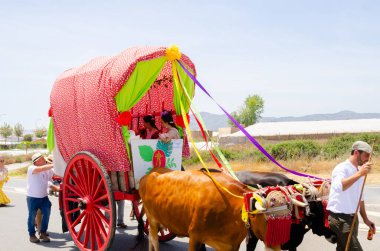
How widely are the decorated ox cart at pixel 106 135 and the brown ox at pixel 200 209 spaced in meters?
0.74

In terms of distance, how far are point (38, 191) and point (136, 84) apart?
3.01 metres

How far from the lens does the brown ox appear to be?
496 centimetres

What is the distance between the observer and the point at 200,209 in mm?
5133

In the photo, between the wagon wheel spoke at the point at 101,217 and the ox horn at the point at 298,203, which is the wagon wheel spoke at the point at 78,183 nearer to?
the wagon wheel spoke at the point at 101,217

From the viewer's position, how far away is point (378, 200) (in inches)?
492

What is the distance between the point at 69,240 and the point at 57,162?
59.2 inches

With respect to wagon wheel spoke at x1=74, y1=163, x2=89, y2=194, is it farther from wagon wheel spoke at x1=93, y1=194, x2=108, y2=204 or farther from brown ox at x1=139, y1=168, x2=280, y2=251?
brown ox at x1=139, y1=168, x2=280, y2=251

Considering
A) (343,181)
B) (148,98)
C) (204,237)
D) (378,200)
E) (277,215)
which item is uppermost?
(148,98)

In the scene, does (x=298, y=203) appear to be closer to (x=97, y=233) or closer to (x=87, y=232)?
(x=97, y=233)

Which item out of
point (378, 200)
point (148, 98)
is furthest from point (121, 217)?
point (378, 200)

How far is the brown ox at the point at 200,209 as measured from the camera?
16.3ft

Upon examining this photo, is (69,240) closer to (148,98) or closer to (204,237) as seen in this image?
(148,98)

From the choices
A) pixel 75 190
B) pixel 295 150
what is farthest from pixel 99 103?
pixel 295 150

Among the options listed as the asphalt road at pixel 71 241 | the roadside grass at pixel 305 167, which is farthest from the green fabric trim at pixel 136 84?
the roadside grass at pixel 305 167
